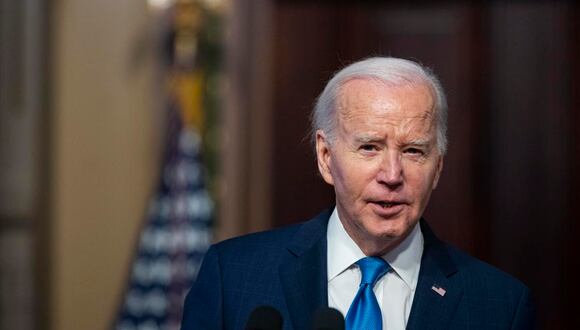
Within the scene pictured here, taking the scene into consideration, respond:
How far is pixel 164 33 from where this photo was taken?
19.1 ft

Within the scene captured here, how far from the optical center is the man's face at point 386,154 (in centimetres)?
261

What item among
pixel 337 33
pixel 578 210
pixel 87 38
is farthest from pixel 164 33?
pixel 578 210

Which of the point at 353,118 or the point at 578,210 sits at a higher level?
the point at 353,118

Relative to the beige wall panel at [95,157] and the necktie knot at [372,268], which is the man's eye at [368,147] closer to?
the necktie knot at [372,268]

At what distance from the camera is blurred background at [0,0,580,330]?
19.0 feet

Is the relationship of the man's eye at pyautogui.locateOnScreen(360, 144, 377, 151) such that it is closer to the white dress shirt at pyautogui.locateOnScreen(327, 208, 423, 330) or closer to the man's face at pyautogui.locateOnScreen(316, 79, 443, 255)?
the man's face at pyautogui.locateOnScreen(316, 79, 443, 255)

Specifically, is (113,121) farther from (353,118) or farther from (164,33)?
(353,118)

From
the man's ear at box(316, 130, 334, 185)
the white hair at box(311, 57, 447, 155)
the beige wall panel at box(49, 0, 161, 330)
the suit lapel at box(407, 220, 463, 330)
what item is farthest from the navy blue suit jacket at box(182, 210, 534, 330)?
the beige wall panel at box(49, 0, 161, 330)

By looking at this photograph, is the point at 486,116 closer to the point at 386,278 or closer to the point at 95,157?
the point at 95,157

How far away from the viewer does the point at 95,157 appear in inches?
235

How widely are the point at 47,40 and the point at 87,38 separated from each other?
0.19 m

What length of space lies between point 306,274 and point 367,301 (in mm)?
165

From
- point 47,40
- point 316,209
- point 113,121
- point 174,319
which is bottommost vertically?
point 174,319

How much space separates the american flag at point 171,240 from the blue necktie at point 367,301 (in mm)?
3092
